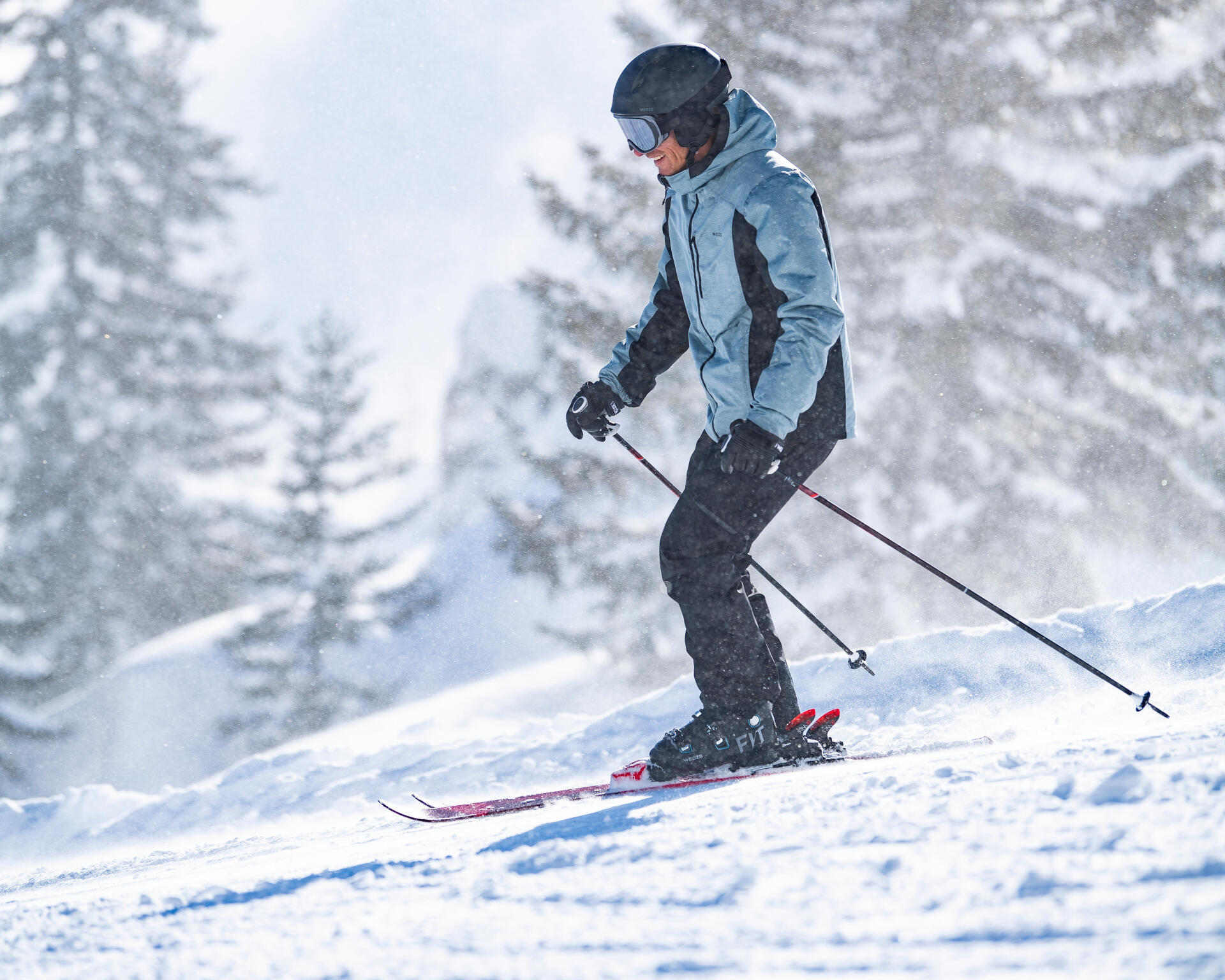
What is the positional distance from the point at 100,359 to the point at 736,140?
573 inches

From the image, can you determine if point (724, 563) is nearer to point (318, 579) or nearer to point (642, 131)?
point (642, 131)

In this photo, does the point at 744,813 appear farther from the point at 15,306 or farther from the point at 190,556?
the point at 15,306

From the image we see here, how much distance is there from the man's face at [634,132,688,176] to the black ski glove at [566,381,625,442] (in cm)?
80

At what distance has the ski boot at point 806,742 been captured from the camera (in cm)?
323

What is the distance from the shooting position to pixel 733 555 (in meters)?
3.12

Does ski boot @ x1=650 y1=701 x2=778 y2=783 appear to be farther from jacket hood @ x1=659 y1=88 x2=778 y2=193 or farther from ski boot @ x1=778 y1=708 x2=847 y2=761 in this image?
jacket hood @ x1=659 y1=88 x2=778 y2=193

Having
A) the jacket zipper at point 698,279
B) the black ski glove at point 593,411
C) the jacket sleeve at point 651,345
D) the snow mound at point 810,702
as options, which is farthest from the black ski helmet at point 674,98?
the snow mound at point 810,702

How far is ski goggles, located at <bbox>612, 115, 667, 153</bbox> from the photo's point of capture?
301cm

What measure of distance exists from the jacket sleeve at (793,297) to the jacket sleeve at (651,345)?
72 centimetres

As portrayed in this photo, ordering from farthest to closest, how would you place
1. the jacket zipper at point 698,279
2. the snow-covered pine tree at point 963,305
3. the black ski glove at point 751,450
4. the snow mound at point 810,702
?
the snow-covered pine tree at point 963,305 → the snow mound at point 810,702 → the jacket zipper at point 698,279 → the black ski glove at point 751,450

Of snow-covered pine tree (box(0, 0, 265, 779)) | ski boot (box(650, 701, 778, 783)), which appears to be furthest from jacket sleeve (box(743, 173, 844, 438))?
snow-covered pine tree (box(0, 0, 265, 779))

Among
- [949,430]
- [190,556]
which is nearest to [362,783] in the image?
[949,430]

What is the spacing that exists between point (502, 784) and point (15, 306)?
1408 cm

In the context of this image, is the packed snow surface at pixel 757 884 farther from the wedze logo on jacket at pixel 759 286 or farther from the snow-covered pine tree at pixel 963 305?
the snow-covered pine tree at pixel 963 305
